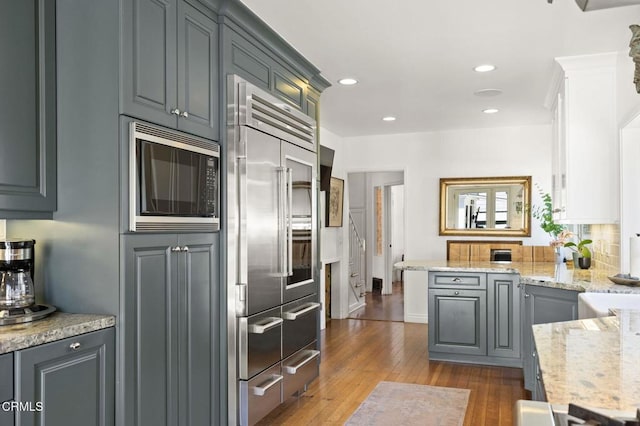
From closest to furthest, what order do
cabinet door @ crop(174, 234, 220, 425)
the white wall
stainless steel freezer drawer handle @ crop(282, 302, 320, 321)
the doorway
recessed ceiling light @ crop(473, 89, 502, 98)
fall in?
cabinet door @ crop(174, 234, 220, 425) < stainless steel freezer drawer handle @ crop(282, 302, 320, 321) < recessed ceiling light @ crop(473, 89, 502, 98) < the white wall < the doorway

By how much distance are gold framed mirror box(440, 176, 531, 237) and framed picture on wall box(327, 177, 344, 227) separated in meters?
1.34

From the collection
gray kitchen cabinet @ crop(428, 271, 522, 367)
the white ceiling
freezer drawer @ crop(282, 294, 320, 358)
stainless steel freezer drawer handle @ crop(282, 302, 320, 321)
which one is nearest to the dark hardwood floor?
gray kitchen cabinet @ crop(428, 271, 522, 367)

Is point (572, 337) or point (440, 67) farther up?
point (440, 67)

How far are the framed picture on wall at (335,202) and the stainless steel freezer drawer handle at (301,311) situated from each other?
2727 millimetres

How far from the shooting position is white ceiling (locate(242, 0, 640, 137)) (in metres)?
2.93

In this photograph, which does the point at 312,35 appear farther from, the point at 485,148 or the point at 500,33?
the point at 485,148

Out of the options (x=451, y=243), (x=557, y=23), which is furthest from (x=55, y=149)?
(x=451, y=243)

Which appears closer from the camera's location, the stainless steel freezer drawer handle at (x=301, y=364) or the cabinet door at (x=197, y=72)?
the cabinet door at (x=197, y=72)

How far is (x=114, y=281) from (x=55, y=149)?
0.65 metres

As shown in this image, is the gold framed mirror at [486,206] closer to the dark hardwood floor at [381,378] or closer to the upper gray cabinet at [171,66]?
the dark hardwood floor at [381,378]

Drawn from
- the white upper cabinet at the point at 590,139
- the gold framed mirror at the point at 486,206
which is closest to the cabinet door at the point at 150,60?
the white upper cabinet at the point at 590,139

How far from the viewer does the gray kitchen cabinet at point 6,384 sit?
5.38 ft

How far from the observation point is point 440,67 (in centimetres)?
399

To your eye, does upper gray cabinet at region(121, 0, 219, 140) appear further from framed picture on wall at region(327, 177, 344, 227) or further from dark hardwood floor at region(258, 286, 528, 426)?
framed picture on wall at region(327, 177, 344, 227)
